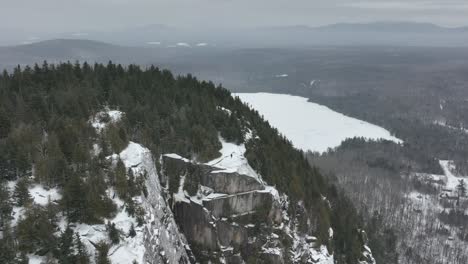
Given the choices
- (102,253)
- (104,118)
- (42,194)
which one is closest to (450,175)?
(104,118)

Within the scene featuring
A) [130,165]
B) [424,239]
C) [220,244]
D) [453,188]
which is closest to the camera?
[130,165]

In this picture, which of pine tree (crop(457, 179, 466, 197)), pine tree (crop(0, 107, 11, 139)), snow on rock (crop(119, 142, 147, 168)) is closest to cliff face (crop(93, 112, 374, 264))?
snow on rock (crop(119, 142, 147, 168))

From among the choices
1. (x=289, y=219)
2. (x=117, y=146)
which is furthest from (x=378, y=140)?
(x=117, y=146)

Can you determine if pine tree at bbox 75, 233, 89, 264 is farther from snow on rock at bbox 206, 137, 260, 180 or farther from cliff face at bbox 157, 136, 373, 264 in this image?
snow on rock at bbox 206, 137, 260, 180

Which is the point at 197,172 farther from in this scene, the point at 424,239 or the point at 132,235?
the point at 424,239

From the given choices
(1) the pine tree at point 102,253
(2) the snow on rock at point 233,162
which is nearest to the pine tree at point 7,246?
(1) the pine tree at point 102,253

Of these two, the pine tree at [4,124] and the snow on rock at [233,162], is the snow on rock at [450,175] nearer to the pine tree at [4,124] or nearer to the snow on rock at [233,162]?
the snow on rock at [233,162]

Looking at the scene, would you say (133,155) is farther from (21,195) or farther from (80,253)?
(80,253)
